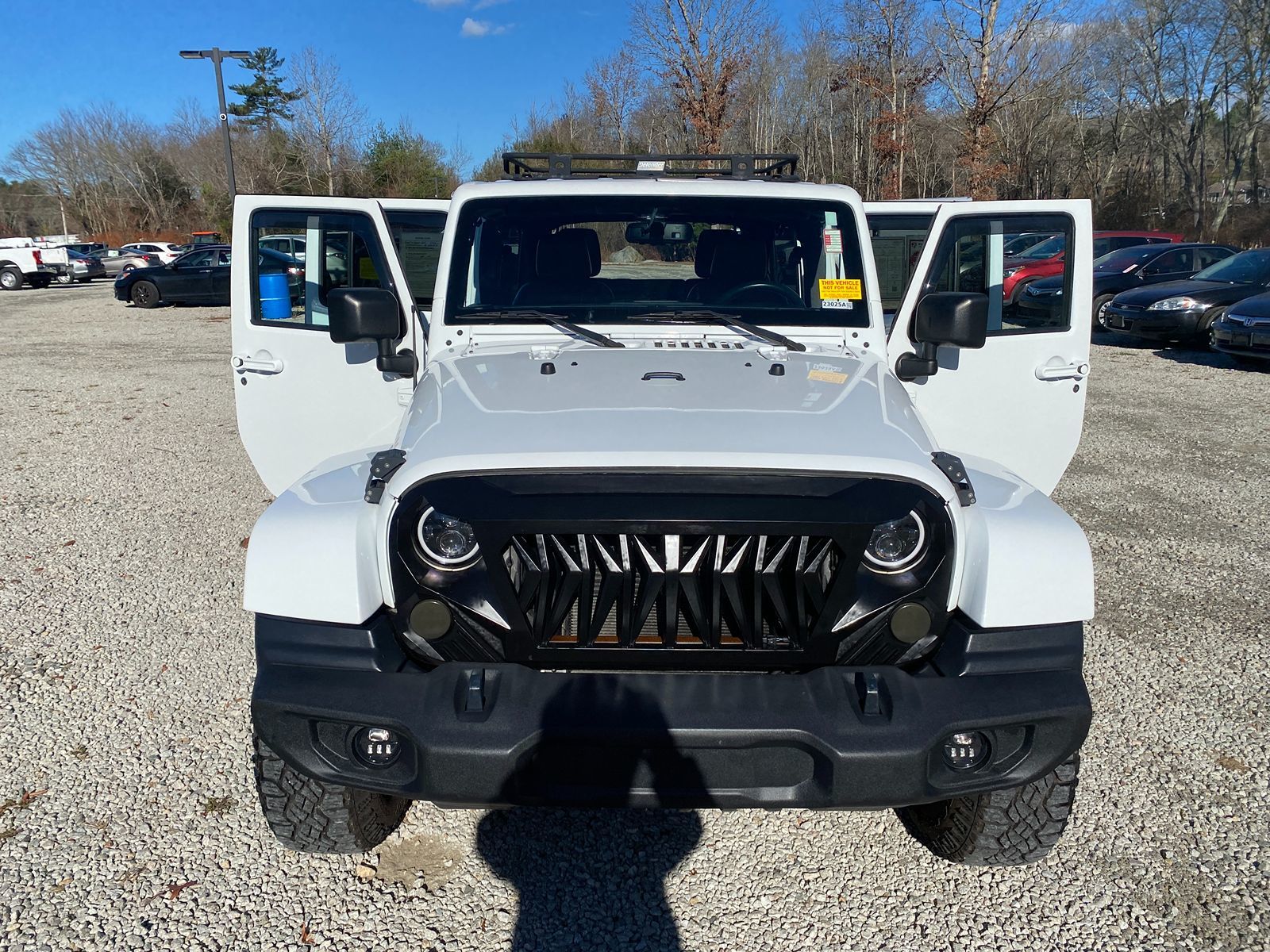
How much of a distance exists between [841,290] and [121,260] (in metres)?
42.0

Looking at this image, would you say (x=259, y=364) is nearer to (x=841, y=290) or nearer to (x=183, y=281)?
(x=841, y=290)

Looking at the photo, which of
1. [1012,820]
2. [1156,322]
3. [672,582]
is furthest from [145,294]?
[1012,820]

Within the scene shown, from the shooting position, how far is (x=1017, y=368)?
4016mm

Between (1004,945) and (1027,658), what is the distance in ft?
2.82

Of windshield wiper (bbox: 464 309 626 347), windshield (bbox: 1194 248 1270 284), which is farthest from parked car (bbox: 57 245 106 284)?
windshield wiper (bbox: 464 309 626 347)

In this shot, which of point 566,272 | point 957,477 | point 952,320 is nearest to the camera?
point 957,477

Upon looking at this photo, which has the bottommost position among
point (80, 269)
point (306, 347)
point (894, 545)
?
point (894, 545)

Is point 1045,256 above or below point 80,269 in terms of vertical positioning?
below

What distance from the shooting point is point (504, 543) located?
2.30 m

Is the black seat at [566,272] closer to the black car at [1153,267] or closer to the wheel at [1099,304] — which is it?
the wheel at [1099,304]

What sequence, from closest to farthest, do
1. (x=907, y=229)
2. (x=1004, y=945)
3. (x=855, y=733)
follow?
(x=855, y=733) < (x=1004, y=945) < (x=907, y=229)

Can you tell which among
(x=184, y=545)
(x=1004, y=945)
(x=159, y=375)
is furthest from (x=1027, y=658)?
(x=159, y=375)

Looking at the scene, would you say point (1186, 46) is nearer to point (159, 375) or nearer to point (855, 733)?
point (159, 375)

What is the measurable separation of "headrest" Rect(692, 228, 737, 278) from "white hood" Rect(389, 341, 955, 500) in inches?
23.2
